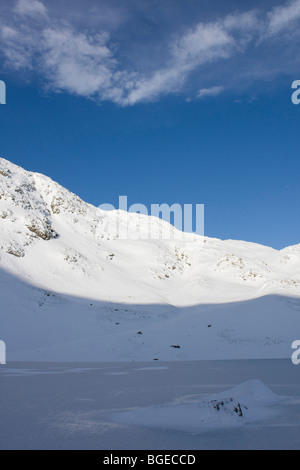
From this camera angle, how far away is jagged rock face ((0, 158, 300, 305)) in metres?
56.4

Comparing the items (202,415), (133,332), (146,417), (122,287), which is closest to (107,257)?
(122,287)

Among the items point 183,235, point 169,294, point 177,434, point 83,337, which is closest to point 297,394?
Result: point 177,434

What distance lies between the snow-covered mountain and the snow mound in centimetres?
2159

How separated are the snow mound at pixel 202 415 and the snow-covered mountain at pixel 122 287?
70.8 feet

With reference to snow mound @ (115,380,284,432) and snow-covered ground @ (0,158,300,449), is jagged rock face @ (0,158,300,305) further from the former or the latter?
snow mound @ (115,380,284,432)

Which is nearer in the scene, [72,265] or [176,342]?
[176,342]

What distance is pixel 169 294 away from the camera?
62406 mm

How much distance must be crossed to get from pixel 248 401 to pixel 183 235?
290ft

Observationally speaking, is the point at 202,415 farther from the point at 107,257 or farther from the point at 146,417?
the point at 107,257

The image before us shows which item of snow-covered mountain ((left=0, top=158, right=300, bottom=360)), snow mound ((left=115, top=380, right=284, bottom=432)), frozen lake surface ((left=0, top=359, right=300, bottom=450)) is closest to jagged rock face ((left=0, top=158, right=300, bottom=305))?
snow-covered mountain ((left=0, top=158, right=300, bottom=360))

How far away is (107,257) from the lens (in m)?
70.9
